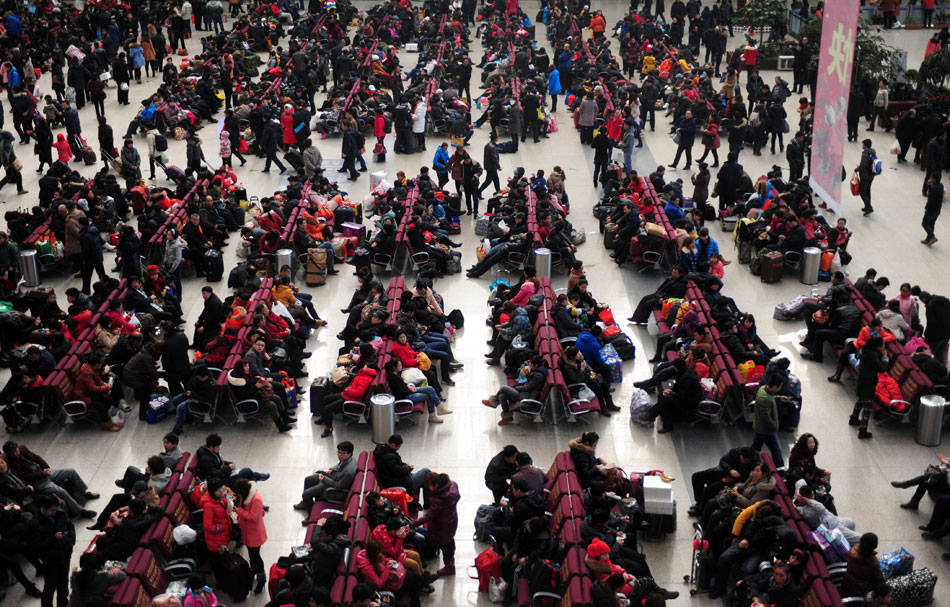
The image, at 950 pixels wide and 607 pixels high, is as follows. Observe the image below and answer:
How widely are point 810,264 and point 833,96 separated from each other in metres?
4.15

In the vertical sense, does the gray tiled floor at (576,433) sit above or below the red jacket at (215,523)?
below

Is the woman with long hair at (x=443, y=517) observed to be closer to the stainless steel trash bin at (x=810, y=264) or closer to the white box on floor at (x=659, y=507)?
the white box on floor at (x=659, y=507)

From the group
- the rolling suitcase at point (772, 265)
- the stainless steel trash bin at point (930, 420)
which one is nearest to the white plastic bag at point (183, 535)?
the stainless steel trash bin at point (930, 420)

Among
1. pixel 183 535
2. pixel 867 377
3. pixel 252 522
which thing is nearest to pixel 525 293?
pixel 867 377

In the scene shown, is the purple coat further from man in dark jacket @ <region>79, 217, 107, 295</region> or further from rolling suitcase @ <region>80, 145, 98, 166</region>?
rolling suitcase @ <region>80, 145, 98, 166</region>

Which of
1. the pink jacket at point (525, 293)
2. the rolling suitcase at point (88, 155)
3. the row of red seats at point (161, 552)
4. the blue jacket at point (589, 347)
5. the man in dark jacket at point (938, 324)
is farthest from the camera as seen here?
the rolling suitcase at point (88, 155)

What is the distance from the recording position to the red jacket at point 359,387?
13.4m

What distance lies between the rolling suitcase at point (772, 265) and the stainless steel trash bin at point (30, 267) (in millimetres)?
12523

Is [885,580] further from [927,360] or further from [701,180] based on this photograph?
[701,180]

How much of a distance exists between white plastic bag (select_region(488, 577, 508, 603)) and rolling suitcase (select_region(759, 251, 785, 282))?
959 centimetres

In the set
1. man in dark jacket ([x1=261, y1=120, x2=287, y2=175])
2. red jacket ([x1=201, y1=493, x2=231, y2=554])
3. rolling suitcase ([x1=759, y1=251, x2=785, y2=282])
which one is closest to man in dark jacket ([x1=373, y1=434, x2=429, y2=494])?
red jacket ([x1=201, y1=493, x2=231, y2=554])

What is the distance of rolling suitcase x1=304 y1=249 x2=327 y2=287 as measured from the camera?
18.4 m

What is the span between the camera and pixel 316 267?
60.6ft

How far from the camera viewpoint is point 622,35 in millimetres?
37594
